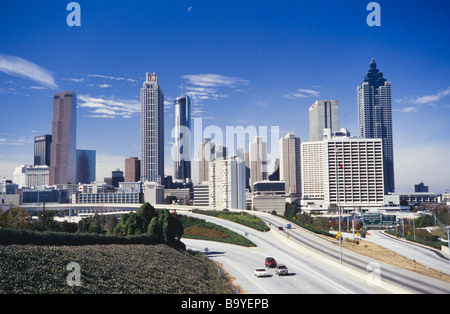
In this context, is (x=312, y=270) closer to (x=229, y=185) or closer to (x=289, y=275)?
(x=289, y=275)

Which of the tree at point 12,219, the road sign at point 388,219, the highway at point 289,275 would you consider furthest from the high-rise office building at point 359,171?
the tree at point 12,219

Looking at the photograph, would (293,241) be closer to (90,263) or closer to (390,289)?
(390,289)

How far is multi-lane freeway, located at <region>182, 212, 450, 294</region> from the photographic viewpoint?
30.7 metres

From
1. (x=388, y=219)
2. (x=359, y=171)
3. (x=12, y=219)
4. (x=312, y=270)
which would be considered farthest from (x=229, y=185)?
(x=312, y=270)

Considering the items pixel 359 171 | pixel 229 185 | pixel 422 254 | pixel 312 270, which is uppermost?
pixel 359 171

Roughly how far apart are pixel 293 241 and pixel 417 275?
1009 inches

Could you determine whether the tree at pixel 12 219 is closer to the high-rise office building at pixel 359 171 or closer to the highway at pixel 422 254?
the highway at pixel 422 254

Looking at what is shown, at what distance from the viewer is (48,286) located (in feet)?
68.2

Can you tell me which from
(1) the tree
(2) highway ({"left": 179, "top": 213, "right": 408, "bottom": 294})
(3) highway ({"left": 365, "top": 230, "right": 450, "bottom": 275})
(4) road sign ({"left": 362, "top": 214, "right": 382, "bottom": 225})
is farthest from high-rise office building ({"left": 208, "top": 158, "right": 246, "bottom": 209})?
(1) the tree

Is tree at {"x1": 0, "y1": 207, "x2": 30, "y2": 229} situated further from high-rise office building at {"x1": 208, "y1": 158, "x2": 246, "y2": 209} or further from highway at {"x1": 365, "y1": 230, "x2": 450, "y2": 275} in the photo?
high-rise office building at {"x1": 208, "y1": 158, "x2": 246, "y2": 209}

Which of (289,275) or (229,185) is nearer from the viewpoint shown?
(289,275)

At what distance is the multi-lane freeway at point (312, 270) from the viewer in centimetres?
3072

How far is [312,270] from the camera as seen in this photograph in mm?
39562
